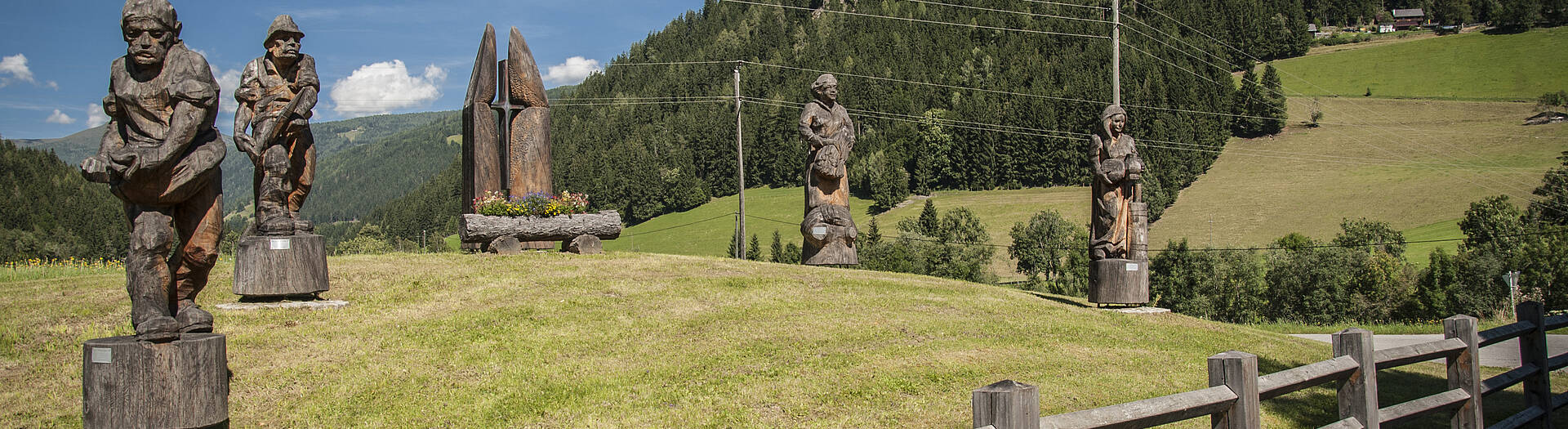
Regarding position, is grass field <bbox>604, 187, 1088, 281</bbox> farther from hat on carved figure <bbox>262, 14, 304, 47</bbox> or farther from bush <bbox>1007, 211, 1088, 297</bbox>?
hat on carved figure <bbox>262, 14, 304, 47</bbox>

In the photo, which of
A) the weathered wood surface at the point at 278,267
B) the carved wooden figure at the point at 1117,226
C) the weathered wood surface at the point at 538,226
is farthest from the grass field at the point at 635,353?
the weathered wood surface at the point at 538,226

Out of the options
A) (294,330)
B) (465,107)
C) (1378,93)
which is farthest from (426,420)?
(1378,93)

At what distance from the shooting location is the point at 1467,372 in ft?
26.7

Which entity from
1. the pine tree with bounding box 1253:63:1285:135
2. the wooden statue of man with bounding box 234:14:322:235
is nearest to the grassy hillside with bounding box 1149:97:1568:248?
the pine tree with bounding box 1253:63:1285:135

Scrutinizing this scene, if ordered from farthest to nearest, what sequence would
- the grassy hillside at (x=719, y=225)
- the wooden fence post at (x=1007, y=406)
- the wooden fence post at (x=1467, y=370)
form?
the grassy hillside at (x=719, y=225) → the wooden fence post at (x=1467, y=370) → the wooden fence post at (x=1007, y=406)

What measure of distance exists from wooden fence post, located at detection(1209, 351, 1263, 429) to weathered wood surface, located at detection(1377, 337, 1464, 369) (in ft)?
7.03

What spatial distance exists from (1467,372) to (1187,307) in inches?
2152

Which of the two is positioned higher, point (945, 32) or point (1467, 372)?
point (945, 32)

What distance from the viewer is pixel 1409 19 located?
13400cm

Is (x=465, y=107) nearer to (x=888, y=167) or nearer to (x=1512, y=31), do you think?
(x=888, y=167)

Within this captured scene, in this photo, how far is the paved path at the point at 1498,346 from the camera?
14445 millimetres

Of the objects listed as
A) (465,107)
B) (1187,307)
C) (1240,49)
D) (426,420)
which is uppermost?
(1240,49)

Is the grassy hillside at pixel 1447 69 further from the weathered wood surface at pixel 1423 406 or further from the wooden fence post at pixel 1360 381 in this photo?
the wooden fence post at pixel 1360 381

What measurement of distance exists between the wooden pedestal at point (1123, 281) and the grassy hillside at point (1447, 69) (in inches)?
3409
